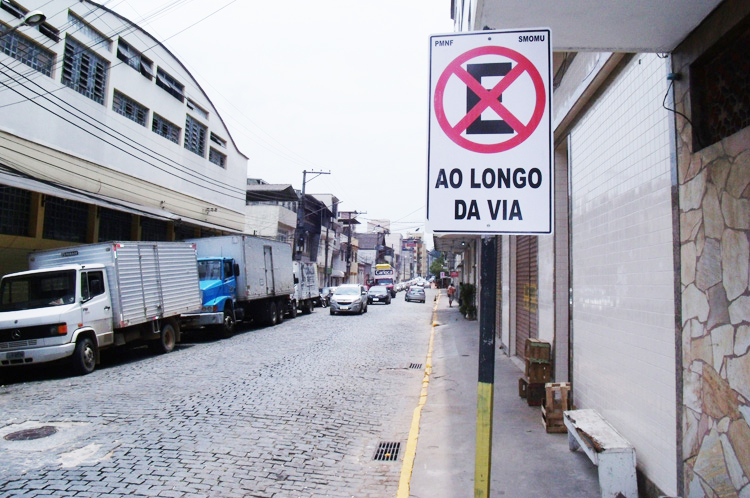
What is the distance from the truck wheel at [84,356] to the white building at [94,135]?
5360 mm

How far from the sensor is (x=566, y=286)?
7602 mm

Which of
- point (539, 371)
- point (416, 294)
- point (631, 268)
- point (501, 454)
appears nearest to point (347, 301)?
point (416, 294)

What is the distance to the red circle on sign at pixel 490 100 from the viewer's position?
244 cm

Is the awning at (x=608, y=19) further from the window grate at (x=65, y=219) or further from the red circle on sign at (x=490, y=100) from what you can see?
the window grate at (x=65, y=219)

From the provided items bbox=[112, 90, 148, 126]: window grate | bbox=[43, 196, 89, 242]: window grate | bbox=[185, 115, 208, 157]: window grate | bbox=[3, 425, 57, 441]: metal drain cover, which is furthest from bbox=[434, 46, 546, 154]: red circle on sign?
bbox=[185, 115, 208, 157]: window grate

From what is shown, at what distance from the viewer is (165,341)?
1434 centimetres

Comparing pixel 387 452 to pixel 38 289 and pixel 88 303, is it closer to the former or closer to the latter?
pixel 88 303

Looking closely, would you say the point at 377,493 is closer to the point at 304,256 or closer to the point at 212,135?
the point at 212,135

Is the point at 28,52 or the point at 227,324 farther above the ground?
the point at 28,52

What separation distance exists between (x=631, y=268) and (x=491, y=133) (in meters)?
3.05

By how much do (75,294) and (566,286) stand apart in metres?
9.78

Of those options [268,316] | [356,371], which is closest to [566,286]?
[356,371]

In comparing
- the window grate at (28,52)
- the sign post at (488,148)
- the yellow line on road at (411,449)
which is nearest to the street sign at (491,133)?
the sign post at (488,148)

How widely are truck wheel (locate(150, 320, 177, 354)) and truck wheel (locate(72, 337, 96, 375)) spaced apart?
2.68m
